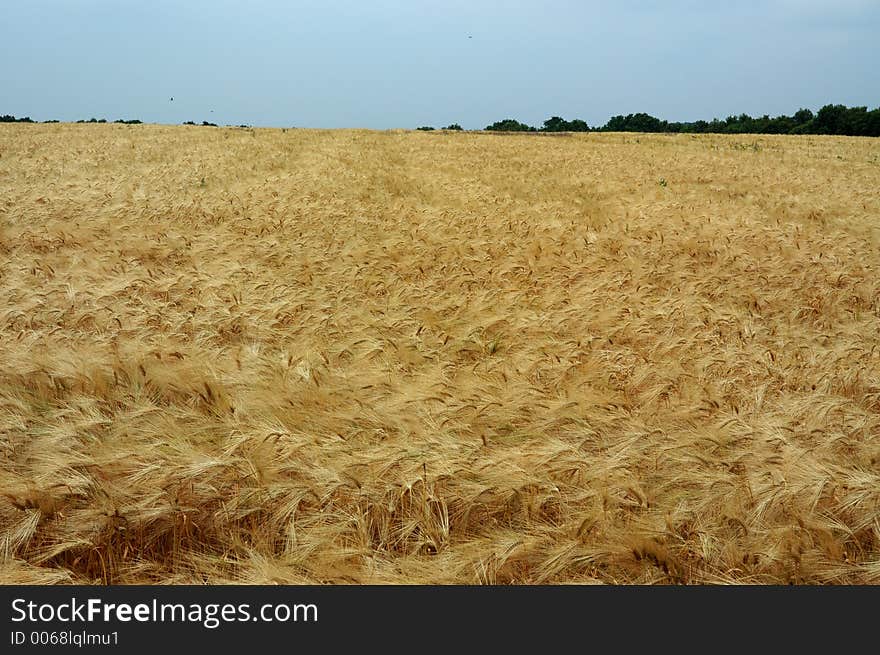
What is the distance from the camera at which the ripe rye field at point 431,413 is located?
5.50ft

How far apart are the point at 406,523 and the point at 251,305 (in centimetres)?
253

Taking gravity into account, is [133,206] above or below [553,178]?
below

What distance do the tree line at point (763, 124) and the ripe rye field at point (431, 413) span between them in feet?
194

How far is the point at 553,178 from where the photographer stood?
49.2ft

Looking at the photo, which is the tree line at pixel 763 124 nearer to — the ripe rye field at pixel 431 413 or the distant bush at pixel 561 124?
the distant bush at pixel 561 124

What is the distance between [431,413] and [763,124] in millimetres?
84538

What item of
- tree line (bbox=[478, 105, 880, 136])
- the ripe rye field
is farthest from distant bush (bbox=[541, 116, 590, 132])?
the ripe rye field

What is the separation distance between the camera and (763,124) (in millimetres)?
68562

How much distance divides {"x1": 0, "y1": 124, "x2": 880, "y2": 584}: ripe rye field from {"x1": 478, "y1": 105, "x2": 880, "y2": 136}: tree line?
59200 mm

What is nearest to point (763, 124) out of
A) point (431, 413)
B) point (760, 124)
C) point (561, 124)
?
point (760, 124)

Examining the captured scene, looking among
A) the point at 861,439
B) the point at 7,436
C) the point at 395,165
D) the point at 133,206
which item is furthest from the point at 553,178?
the point at 7,436

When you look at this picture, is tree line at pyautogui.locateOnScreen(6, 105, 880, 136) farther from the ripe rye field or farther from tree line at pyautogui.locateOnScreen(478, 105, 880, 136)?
the ripe rye field

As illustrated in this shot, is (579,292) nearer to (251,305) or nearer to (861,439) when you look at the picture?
(861,439)

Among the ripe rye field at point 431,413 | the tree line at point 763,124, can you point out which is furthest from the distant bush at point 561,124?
the ripe rye field at point 431,413
